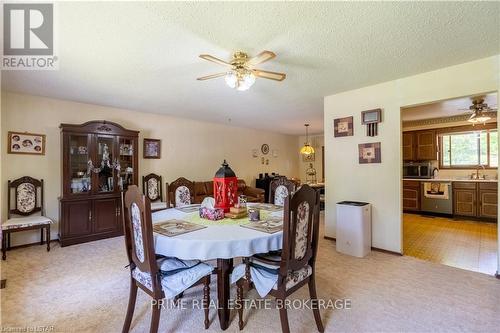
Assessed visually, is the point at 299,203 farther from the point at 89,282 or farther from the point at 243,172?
the point at 243,172

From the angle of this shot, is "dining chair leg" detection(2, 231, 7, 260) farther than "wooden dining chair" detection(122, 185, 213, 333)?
Yes

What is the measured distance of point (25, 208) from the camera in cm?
360

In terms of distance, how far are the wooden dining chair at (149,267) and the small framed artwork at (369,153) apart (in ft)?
8.98

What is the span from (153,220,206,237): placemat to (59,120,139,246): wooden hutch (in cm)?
252

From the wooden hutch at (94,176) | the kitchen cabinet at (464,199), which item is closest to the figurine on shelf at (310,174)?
the kitchen cabinet at (464,199)

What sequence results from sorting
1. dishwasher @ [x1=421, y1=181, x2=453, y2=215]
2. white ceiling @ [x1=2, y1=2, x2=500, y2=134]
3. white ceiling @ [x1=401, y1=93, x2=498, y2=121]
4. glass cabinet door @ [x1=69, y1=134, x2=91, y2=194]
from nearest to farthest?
white ceiling @ [x1=2, y1=2, x2=500, y2=134]
glass cabinet door @ [x1=69, y1=134, x2=91, y2=194]
white ceiling @ [x1=401, y1=93, x2=498, y2=121]
dishwasher @ [x1=421, y1=181, x2=453, y2=215]

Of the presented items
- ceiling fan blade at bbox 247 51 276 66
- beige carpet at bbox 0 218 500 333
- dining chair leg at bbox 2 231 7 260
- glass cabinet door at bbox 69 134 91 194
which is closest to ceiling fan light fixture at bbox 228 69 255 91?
ceiling fan blade at bbox 247 51 276 66

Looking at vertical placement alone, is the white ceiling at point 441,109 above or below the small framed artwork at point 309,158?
above

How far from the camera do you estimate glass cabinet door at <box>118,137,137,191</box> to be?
424cm

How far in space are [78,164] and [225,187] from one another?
2.99 meters

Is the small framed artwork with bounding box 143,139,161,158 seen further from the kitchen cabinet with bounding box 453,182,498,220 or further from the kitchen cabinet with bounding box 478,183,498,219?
the kitchen cabinet with bounding box 478,183,498,219

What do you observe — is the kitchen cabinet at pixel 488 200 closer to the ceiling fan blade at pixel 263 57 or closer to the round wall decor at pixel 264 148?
the round wall decor at pixel 264 148

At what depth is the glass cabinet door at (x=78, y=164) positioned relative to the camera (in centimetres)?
378

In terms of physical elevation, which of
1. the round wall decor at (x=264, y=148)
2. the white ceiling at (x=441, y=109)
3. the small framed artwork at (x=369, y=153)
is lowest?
the small framed artwork at (x=369, y=153)
